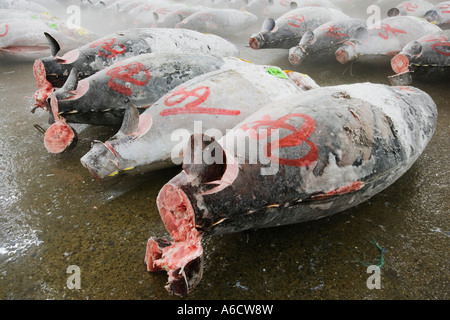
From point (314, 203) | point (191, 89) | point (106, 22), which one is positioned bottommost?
point (106, 22)

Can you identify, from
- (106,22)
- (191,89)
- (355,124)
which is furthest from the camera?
(106,22)

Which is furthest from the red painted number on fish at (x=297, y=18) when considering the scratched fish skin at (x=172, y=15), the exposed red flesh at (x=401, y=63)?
the scratched fish skin at (x=172, y=15)

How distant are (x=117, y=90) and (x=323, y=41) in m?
3.02

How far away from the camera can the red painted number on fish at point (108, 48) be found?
3.23 m

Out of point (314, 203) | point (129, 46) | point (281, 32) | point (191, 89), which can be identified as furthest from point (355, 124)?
point (281, 32)

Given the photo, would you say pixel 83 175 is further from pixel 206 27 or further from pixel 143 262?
pixel 206 27

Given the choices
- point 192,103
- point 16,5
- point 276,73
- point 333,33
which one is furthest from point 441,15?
point 16,5

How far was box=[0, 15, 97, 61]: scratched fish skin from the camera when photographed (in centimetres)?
477

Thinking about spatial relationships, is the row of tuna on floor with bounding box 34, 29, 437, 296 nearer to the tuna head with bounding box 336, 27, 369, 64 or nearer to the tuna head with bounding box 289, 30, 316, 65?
the tuna head with bounding box 336, 27, 369, 64

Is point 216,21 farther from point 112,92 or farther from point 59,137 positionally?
point 59,137

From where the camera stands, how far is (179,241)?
1.45 metres

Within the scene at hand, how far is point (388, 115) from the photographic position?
1.83m

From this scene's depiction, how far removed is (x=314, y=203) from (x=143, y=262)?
0.91m
